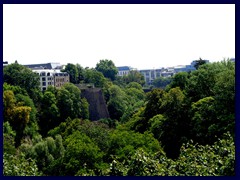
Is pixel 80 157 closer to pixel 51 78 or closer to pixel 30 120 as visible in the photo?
pixel 30 120

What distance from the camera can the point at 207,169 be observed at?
591 centimetres

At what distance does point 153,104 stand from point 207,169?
Result: 1545cm

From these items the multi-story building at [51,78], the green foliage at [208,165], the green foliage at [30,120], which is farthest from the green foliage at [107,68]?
the green foliage at [208,165]

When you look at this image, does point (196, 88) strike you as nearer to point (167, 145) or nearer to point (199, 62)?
point (167, 145)

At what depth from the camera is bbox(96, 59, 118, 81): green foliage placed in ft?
144

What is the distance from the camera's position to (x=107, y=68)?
144ft

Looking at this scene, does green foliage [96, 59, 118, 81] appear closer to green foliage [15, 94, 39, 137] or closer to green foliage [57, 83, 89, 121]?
green foliage [57, 83, 89, 121]

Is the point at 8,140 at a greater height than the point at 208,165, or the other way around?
the point at 208,165

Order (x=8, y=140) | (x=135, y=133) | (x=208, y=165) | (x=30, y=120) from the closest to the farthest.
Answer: (x=208, y=165), (x=135, y=133), (x=8, y=140), (x=30, y=120)

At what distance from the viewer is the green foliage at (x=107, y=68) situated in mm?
44000

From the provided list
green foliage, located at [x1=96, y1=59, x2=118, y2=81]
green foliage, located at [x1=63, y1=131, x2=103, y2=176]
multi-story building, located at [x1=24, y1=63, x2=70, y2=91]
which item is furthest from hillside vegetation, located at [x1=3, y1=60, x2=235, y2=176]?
green foliage, located at [x1=96, y1=59, x2=118, y2=81]

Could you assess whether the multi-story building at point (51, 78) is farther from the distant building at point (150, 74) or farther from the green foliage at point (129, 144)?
the green foliage at point (129, 144)

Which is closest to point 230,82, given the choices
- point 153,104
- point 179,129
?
point 179,129

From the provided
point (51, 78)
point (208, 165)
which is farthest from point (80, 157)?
point (51, 78)
